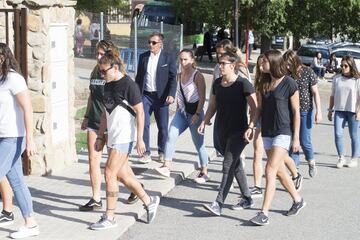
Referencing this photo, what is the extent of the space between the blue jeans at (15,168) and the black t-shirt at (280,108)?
8.09 feet

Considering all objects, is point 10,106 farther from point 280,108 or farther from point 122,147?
point 280,108

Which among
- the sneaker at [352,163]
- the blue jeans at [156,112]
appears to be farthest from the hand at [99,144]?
the sneaker at [352,163]

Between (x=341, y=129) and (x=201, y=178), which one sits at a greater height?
(x=341, y=129)

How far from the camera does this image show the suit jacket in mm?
10320

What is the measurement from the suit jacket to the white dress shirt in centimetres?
4

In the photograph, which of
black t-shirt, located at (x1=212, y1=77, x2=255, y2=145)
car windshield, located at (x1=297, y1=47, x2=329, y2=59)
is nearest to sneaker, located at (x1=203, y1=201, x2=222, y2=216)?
black t-shirt, located at (x1=212, y1=77, x2=255, y2=145)

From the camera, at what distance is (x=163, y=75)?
10344 millimetres

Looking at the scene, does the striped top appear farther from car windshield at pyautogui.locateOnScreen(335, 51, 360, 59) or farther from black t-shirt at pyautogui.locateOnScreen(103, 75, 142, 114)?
car windshield at pyautogui.locateOnScreen(335, 51, 360, 59)

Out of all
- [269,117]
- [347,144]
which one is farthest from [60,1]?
[347,144]

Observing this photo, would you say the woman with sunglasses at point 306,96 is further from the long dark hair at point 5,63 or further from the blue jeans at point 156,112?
the long dark hair at point 5,63

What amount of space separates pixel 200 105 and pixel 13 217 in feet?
9.96

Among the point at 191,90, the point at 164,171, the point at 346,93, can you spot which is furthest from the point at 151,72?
the point at 346,93

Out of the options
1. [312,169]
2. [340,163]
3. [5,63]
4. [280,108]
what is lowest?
[340,163]

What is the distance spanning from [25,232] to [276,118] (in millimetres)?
2682
